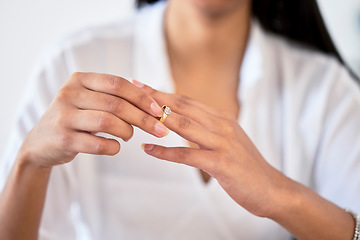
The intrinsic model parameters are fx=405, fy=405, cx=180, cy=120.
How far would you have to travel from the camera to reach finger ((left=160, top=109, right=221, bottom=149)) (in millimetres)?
661

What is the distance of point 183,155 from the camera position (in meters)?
0.66

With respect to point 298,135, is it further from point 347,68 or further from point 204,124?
point 204,124

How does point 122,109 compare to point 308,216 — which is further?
point 308,216

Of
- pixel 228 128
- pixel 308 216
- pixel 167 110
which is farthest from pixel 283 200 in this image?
pixel 167 110

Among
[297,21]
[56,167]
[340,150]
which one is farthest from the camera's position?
[297,21]

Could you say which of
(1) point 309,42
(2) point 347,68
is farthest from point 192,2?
(2) point 347,68

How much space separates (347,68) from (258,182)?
667 millimetres

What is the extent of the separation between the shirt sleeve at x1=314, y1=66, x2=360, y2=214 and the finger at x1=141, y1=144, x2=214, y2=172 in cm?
53

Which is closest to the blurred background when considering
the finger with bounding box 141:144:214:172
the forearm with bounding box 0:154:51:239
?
the forearm with bounding box 0:154:51:239

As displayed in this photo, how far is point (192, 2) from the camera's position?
1.04m

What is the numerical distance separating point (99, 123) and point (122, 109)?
0.04 meters

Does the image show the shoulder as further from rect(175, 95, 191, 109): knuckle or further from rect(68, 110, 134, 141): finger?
rect(68, 110, 134, 141): finger

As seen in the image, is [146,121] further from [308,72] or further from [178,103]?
[308,72]

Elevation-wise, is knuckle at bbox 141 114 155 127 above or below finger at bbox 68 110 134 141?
below
